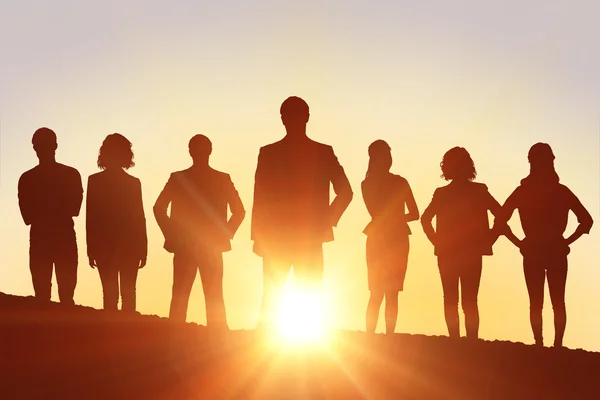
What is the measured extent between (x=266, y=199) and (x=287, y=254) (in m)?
0.79

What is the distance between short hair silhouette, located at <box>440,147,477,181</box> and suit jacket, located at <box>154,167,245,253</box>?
328 cm

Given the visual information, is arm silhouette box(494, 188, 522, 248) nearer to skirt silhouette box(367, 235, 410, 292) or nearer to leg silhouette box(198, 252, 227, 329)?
skirt silhouette box(367, 235, 410, 292)

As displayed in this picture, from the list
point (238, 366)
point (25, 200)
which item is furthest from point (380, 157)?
point (25, 200)

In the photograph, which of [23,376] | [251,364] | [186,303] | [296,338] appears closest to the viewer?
[23,376]

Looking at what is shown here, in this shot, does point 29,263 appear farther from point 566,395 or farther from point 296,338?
point 566,395

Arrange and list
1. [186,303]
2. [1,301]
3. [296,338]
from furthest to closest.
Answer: [186,303] < [1,301] < [296,338]

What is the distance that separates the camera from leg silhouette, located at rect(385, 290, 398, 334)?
570 inches

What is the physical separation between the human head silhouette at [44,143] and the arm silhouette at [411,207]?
5.58m

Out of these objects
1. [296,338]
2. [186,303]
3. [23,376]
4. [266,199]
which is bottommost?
[23,376]

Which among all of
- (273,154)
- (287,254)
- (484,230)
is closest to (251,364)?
(287,254)

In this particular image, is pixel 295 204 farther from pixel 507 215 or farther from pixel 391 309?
pixel 507 215

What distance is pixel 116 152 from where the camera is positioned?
14.2 meters

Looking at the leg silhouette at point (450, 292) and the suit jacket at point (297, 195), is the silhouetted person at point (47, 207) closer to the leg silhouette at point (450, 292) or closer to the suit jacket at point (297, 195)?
the suit jacket at point (297, 195)

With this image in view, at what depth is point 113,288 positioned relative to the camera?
14430 millimetres
